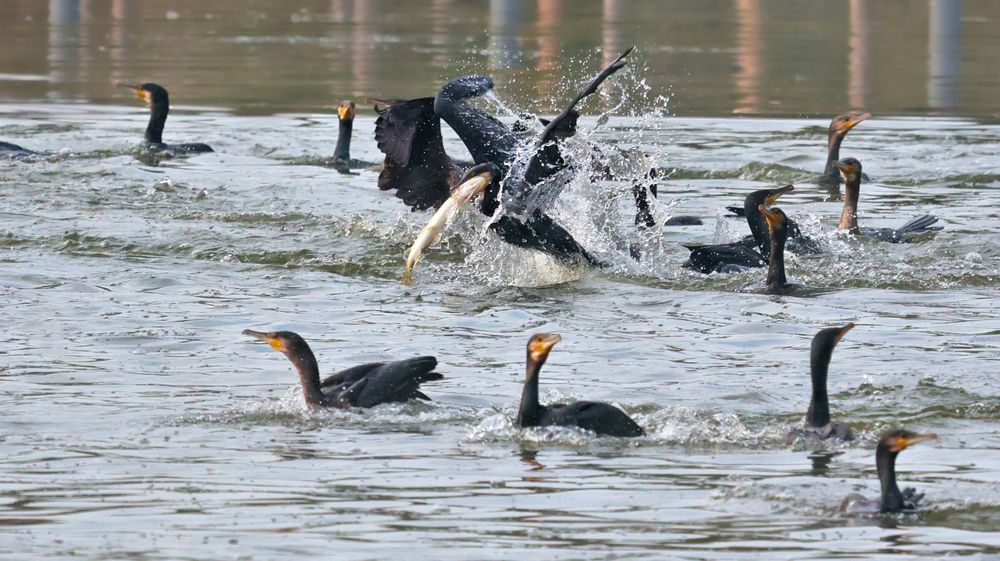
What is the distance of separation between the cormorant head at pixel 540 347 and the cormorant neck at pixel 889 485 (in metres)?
1.74

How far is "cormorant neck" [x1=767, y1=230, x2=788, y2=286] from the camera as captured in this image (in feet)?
38.5

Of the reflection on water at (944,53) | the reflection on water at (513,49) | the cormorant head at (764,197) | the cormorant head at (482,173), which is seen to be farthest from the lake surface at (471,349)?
the reflection on water at (513,49)

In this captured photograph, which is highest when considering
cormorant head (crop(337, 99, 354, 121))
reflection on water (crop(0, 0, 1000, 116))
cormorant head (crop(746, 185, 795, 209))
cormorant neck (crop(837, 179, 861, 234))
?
reflection on water (crop(0, 0, 1000, 116))

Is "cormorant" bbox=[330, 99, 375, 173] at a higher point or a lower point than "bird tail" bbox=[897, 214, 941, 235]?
higher

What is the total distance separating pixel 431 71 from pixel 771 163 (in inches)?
355

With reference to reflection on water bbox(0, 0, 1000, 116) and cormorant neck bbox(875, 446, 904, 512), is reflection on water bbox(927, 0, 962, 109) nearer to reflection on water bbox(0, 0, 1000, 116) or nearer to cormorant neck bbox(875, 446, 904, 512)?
reflection on water bbox(0, 0, 1000, 116)

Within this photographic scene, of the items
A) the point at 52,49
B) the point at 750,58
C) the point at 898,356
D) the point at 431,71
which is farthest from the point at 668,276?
the point at 52,49

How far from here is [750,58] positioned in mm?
29078

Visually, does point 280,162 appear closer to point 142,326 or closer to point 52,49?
point 142,326

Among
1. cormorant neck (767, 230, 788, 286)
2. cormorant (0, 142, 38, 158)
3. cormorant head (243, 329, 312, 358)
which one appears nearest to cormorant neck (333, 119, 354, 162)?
cormorant (0, 142, 38, 158)

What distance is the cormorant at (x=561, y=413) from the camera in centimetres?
807

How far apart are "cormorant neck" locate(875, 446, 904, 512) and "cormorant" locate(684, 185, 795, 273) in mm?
5640

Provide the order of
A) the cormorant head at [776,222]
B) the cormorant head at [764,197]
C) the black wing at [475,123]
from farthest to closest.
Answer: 1. the cormorant head at [764,197]
2. the black wing at [475,123]
3. the cormorant head at [776,222]

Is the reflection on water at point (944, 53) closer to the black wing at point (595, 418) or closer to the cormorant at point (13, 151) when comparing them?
the cormorant at point (13, 151)
